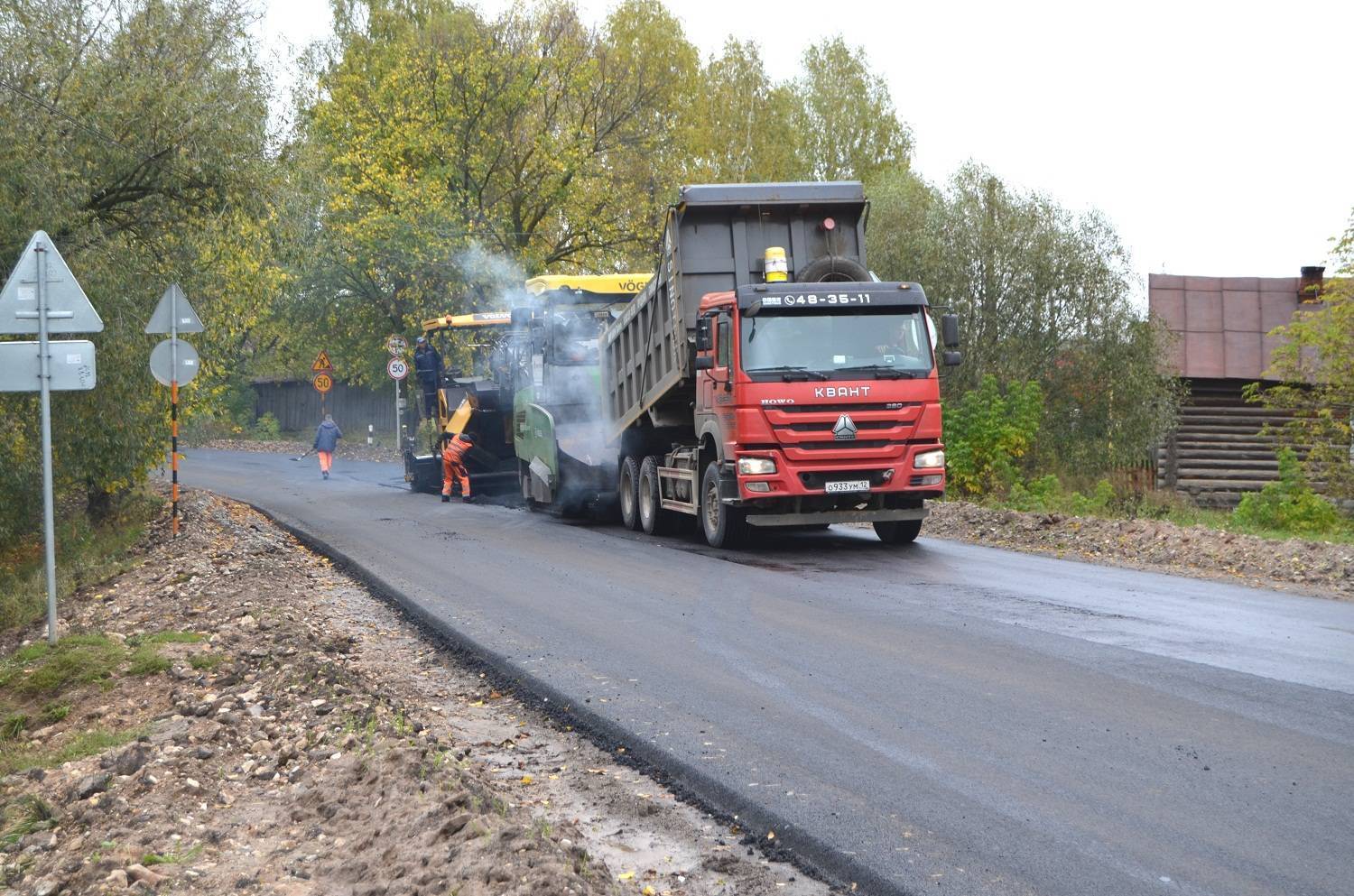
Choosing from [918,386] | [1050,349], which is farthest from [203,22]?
[1050,349]

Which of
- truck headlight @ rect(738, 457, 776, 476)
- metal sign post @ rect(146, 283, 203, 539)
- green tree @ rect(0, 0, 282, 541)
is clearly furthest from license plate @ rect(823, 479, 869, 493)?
green tree @ rect(0, 0, 282, 541)

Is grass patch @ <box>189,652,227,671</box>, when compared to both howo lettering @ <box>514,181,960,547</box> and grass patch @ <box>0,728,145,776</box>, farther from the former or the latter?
howo lettering @ <box>514,181,960,547</box>

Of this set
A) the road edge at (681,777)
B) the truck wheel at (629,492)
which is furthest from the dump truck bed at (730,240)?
the road edge at (681,777)

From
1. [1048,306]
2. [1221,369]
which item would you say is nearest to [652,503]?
[1048,306]

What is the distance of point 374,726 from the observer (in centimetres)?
658

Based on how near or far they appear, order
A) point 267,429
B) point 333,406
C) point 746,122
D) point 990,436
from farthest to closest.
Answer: point 746,122
point 267,429
point 333,406
point 990,436

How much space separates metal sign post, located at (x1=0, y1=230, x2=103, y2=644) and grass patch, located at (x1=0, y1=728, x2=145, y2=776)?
2.49 m

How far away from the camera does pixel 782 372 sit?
1362 cm

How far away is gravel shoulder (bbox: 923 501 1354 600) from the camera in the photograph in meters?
12.4

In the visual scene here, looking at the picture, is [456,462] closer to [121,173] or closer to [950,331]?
[121,173]

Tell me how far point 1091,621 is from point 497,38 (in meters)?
31.8

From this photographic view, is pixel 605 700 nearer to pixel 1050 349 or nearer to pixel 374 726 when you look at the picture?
pixel 374 726

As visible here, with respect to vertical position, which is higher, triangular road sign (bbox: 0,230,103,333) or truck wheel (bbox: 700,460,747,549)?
triangular road sign (bbox: 0,230,103,333)

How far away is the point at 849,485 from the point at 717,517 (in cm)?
171
